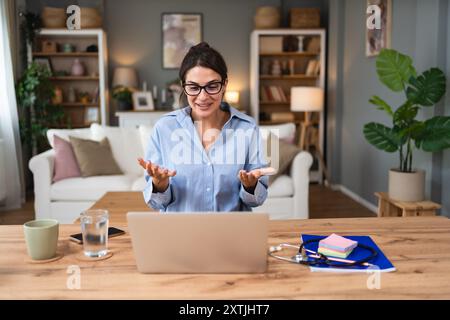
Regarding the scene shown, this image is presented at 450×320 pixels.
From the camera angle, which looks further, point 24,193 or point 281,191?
point 24,193

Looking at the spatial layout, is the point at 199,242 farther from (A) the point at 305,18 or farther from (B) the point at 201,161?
(A) the point at 305,18

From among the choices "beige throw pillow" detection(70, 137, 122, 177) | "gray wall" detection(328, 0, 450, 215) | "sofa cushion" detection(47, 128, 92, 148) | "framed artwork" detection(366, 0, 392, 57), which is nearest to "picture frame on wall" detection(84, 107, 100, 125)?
"sofa cushion" detection(47, 128, 92, 148)

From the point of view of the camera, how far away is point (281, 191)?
403cm

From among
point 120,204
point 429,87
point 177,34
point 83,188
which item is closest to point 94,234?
point 120,204

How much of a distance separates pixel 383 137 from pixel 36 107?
3.90 m

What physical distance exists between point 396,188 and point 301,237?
235 cm

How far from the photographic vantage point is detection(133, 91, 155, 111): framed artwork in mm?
6363

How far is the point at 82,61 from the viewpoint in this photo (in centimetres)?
646

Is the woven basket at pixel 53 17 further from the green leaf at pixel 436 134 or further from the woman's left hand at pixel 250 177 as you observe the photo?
the woman's left hand at pixel 250 177

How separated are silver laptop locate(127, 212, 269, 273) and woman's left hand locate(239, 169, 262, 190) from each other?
0.29 m

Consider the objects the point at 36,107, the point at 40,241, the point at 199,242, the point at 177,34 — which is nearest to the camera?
the point at 199,242

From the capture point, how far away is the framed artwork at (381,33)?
14.9 feet
